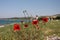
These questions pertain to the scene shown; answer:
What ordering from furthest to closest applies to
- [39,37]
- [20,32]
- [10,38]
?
[10,38]
[39,37]
[20,32]

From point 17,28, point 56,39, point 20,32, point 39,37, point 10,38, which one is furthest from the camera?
point 56,39

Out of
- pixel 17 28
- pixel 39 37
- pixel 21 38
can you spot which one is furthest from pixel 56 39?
pixel 17 28

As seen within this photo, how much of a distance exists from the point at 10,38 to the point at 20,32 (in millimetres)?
975

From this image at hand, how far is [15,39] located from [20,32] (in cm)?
46

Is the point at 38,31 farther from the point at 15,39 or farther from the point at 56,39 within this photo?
the point at 56,39

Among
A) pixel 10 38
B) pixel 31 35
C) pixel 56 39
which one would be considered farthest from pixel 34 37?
pixel 56 39

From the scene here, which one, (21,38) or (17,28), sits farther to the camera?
(21,38)

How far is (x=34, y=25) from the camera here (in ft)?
19.9

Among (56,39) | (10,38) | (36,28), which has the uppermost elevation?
(36,28)

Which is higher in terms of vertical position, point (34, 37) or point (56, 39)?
point (34, 37)

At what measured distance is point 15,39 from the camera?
6.34 metres

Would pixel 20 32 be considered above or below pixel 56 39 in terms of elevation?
above

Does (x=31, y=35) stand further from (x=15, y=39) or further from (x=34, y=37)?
(x=15, y=39)

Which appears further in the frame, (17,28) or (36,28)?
A: (36,28)
